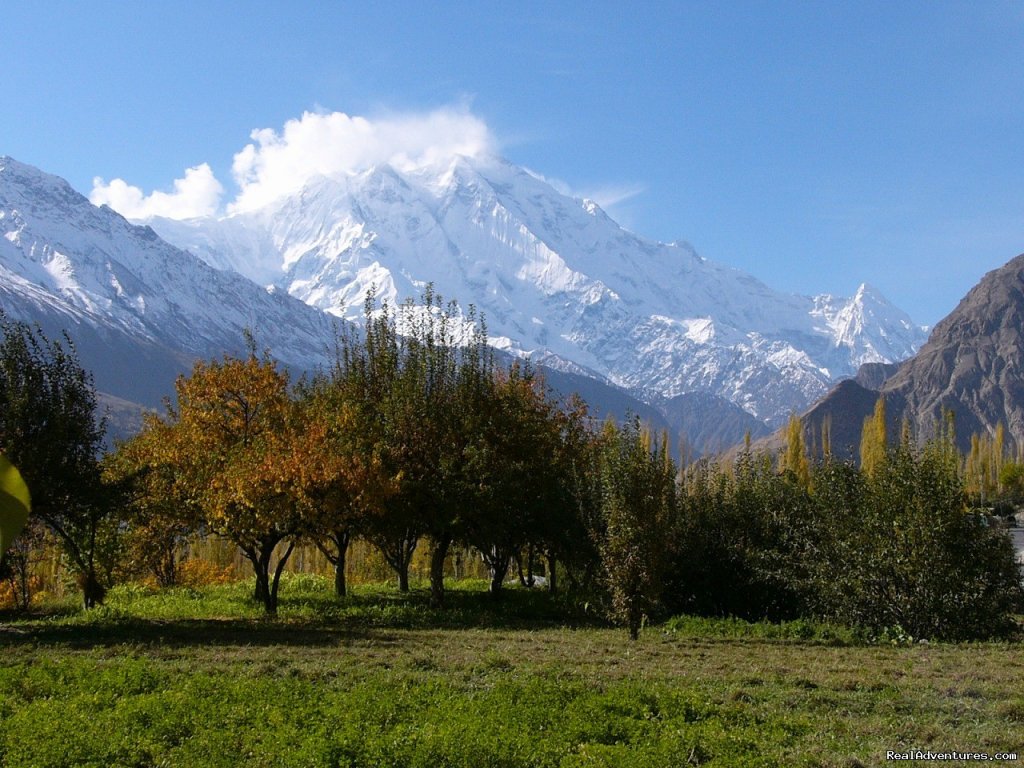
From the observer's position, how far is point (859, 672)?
54.6 ft

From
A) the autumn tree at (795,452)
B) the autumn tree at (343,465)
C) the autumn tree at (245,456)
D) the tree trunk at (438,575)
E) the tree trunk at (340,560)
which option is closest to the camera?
the autumn tree at (245,456)

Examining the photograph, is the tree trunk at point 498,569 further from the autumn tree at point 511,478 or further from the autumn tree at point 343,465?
the autumn tree at point 343,465

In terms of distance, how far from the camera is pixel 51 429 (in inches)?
958

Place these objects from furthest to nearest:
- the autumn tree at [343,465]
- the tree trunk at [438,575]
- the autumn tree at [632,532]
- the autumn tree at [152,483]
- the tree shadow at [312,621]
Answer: the tree trunk at [438,575]
the autumn tree at [152,483]
the autumn tree at [343,465]
the autumn tree at [632,532]
the tree shadow at [312,621]

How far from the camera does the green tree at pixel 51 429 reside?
2369 cm

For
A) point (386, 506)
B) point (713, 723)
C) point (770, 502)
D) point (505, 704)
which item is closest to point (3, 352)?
point (386, 506)

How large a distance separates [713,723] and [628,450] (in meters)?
12.2

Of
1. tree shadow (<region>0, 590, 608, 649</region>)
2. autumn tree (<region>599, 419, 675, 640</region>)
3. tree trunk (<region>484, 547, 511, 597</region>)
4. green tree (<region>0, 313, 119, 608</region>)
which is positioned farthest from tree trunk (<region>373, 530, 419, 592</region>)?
autumn tree (<region>599, 419, 675, 640</region>)

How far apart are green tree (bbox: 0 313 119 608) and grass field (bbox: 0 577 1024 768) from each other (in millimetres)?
3987

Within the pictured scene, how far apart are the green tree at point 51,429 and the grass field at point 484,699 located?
3987 mm

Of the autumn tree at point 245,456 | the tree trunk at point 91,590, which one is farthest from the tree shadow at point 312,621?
the autumn tree at point 245,456

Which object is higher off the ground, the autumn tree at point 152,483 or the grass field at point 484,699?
the autumn tree at point 152,483

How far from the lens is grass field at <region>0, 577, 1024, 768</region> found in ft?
34.0

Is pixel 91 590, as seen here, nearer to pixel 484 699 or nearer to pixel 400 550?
pixel 400 550
